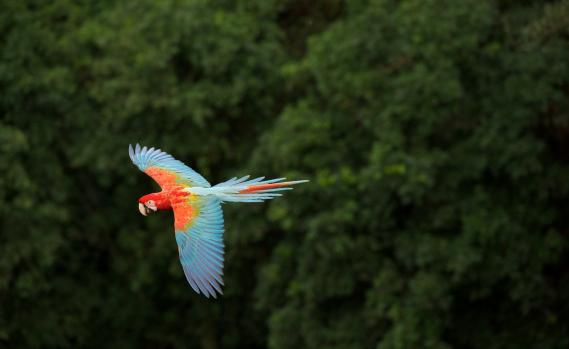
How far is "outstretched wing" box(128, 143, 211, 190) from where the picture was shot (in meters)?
8.62

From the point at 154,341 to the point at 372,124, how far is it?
219 inches

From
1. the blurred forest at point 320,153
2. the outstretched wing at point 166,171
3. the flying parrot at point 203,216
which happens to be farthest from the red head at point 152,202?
the blurred forest at point 320,153

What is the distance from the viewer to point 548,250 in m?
12.9

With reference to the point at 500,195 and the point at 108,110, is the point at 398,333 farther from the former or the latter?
the point at 108,110

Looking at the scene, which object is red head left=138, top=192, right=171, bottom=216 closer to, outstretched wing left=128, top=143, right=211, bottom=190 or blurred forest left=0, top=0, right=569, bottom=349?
outstretched wing left=128, top=143, right=211, bottom=190

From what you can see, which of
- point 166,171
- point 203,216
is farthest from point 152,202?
point 166,171

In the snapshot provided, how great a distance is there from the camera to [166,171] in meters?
8.83

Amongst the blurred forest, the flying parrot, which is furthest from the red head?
the blurred forest

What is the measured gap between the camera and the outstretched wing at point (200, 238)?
24.7ft

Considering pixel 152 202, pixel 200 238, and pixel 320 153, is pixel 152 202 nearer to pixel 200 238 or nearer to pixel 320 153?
pixel 200 238

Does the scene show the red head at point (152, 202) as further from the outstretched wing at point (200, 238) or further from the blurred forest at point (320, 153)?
the blurred forest at point (320, 153)

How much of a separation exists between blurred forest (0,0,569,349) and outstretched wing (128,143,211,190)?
4.00 m

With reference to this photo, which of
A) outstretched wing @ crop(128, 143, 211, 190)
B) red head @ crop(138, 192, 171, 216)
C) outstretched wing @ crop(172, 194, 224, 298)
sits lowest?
outstretched wing @ crop(172, 194, 224, 298)

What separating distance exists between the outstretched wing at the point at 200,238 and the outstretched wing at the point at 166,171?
0.59m
